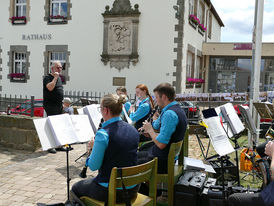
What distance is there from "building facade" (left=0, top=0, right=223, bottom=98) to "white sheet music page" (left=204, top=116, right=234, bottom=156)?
429 inches

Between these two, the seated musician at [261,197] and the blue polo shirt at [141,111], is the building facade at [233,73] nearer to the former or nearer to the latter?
the blue polo shirt at [141,111]

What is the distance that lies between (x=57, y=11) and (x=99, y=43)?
3378 mm

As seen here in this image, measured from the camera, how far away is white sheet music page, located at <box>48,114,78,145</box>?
3503 mm

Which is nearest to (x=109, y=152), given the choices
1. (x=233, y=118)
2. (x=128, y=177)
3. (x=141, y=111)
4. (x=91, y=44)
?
(x=128, y=177)

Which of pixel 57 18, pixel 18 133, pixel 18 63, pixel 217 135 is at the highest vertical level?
pixel 57 18

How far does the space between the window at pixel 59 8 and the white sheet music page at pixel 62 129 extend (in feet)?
48.8

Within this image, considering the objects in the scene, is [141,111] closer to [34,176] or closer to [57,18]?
[34,176]

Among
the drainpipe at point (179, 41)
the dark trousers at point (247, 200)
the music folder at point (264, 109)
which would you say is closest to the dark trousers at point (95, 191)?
the dark trousers at point (247, 200)

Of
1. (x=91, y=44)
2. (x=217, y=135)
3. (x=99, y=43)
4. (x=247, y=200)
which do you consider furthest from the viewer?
(x=91, y=44)

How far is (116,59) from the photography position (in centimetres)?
1608

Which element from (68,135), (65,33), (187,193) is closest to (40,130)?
(68,135)

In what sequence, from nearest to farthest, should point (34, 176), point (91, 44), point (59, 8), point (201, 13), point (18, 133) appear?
point (34, 176) → point (18, 133) → point (91, 44) → point (59, 8) → point (201, 13)

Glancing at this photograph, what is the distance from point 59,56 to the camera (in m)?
17.6

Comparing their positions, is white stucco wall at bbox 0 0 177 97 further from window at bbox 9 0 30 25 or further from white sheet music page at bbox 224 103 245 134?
white sheet music page at bbox 224 103 245 134
